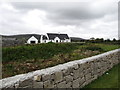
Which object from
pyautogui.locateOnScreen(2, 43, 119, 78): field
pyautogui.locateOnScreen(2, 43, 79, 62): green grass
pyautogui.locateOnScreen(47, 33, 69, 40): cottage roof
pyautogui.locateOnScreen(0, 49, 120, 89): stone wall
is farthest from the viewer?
pyautogui.locateOnScreen(47, 33, 69, 40): cottage roof

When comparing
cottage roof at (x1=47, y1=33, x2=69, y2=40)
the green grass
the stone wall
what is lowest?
the stone wall

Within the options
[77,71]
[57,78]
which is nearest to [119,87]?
[77,71]

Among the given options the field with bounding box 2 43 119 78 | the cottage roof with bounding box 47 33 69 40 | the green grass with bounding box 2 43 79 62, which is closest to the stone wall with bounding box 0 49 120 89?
the field with bounding box 2 43 119 78

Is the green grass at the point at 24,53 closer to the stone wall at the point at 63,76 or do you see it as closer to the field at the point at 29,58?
the field at the point at 29,58

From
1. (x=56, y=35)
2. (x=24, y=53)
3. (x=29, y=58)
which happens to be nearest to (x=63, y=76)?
(x=29, y=58)

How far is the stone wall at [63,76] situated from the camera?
285 centimetres

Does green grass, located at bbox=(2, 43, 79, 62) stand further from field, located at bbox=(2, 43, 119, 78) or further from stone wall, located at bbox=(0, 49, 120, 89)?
stone wall, located at bbox=(0, 49, 120, 89)

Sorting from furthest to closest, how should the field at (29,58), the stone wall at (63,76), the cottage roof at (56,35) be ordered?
the cottage roof at (56,35), the field at (29,58), the stone wall at (63,76)

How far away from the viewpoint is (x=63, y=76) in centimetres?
379

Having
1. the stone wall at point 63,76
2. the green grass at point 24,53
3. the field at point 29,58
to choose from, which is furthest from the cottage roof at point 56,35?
the stone wall at point 63,76

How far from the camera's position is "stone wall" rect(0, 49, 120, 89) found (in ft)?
9.34

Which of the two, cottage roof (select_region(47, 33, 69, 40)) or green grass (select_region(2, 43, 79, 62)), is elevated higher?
cottage roof (select_region(47, 33, 69, 40))

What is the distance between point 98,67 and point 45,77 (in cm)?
324

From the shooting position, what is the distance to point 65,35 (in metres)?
51.1
